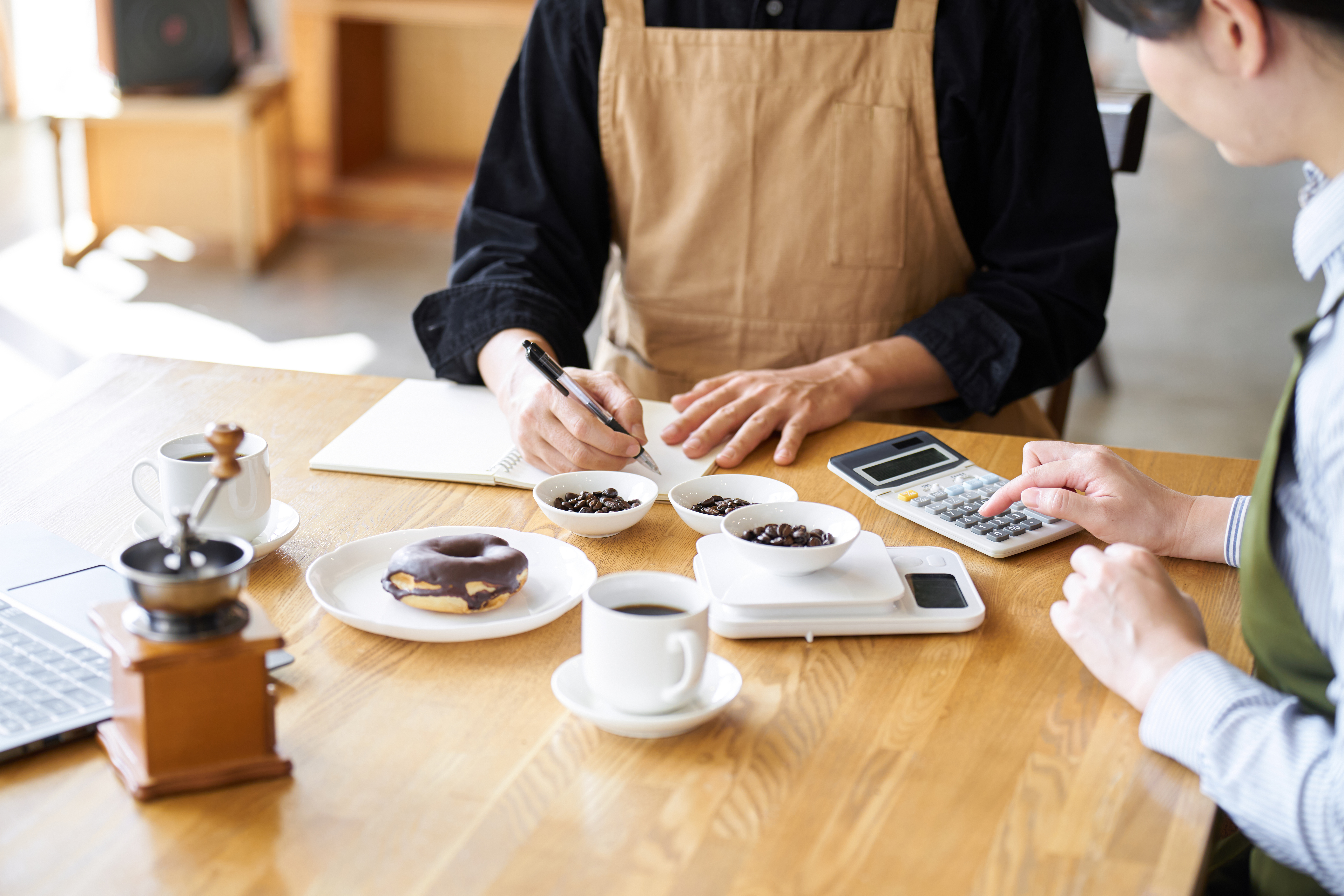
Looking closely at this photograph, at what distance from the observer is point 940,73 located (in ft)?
5.25

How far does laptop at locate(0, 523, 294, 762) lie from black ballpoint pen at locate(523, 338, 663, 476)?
0.47m

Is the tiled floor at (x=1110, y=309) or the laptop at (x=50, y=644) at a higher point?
the laptop at (x=50, y=644)

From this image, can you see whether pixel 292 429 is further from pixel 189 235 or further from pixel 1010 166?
pixel 189 235

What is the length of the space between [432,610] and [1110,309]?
4.16 meters

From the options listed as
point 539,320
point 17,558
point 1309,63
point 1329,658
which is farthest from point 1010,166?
point 17,558

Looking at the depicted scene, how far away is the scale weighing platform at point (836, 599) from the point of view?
99 cm

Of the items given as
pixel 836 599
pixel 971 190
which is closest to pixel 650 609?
pixel 836 599

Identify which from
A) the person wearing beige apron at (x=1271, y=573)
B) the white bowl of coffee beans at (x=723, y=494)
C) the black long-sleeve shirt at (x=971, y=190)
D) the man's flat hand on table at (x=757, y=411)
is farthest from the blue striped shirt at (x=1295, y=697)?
the black long-sleeve shirt at (x=971, y=190)

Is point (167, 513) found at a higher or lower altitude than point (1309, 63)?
lower

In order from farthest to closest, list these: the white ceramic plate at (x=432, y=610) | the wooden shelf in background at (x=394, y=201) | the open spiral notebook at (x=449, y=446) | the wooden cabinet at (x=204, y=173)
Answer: the wooden shelf in background at (x=394, y=201)
the wooden cabinet at (x=204, y=173)
the open spiral notebook at (x=449, y=446)
the white ceramic plate at (x=432, y=610)

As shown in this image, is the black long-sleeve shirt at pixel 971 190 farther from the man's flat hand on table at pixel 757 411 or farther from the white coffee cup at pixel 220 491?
the white coffee cup at pixel 220 491

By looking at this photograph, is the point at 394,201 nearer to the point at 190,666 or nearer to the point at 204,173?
the point at 204,173

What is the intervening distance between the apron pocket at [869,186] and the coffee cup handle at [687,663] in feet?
3.10

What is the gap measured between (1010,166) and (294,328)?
112 inches
